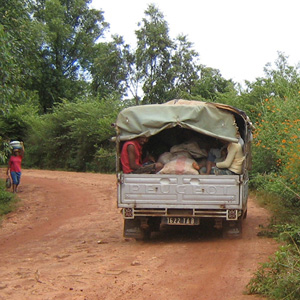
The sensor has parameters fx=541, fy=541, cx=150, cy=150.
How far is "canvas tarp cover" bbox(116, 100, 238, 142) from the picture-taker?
980 cm

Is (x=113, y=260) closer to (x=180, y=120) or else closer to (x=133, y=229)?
(x=133, y=229)

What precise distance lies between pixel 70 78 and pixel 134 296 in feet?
139

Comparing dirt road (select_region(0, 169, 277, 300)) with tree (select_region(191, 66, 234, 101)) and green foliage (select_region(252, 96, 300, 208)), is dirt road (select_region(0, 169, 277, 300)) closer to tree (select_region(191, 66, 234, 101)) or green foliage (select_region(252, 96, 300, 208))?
green foliage (select_region(252, 96, 300, 208))

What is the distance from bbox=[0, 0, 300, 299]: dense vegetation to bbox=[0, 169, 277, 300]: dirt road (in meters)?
0.66

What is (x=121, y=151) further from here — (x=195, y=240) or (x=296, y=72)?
(x=296, y=72)

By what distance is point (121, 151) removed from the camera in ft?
33.2

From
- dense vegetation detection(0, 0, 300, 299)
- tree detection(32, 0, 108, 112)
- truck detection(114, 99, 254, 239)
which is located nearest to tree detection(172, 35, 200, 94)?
dense vegetation detection(0, 0, 300, 299)

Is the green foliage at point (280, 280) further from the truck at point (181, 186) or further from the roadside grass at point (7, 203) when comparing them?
the roadside grass at point (7, 203)

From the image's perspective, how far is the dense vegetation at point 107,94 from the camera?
10656 millimetres

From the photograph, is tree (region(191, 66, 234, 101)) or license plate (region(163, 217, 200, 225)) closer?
license plate (region(163, 217, 200, 225))

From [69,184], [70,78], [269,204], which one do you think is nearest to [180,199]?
[269,204]

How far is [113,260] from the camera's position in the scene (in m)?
8.17

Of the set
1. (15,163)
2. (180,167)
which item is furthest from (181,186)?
(15,163)

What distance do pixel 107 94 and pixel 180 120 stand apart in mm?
27222
